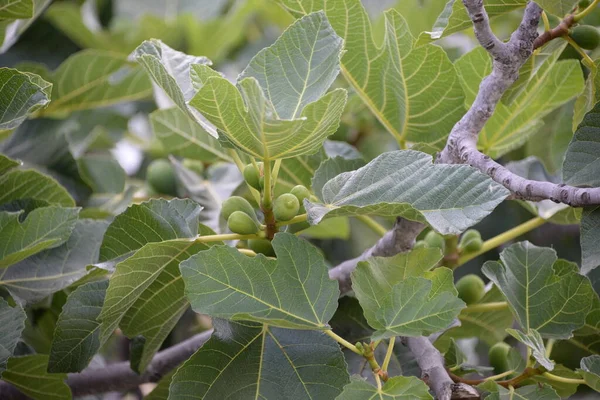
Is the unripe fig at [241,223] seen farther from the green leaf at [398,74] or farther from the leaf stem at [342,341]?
the green leaf at [398,74]

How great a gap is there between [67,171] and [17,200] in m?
0.38

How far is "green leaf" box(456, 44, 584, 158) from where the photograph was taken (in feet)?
3.51

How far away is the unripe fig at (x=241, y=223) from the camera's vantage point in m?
0.82

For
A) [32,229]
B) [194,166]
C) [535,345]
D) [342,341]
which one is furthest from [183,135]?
[535,345]

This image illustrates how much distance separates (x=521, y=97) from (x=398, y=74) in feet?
0.69

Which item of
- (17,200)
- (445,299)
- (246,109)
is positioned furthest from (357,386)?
(17,200)

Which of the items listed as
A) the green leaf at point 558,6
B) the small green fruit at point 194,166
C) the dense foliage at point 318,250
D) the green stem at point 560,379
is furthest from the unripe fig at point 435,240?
the small green fruit at point 194,166

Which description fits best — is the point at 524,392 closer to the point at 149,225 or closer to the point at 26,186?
the point at 149,225

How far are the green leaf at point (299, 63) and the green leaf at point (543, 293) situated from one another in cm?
32

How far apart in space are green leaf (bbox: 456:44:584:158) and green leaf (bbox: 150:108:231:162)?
46 centimetres

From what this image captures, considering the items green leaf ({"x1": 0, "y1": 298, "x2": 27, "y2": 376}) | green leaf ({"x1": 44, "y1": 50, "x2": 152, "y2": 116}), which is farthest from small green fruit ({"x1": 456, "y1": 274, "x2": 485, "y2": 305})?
green leaf ({"x1": 44, "y1": 50, "x2": 152, "y2": 116})

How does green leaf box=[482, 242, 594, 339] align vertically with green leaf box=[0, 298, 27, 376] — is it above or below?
above

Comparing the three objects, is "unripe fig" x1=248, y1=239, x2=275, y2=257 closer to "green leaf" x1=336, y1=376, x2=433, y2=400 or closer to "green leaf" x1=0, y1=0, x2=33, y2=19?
"green leaf" x1=336, y1=376, x2=433, y2=400

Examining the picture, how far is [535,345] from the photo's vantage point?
798mm
